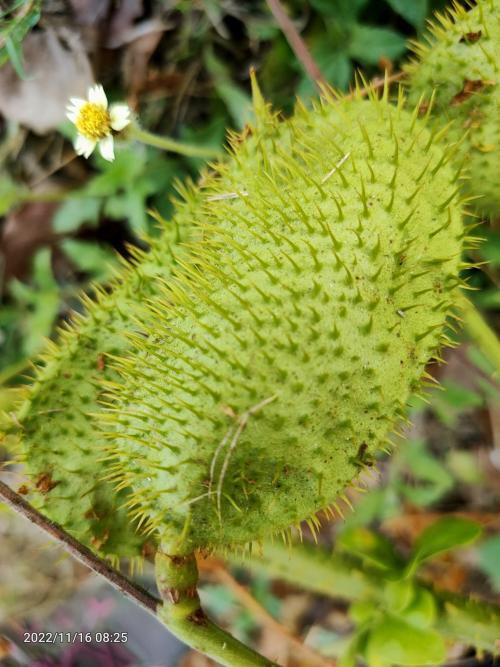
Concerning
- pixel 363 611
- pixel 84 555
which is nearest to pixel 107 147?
pixel 84 555

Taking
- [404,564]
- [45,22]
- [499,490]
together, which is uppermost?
[45,22]

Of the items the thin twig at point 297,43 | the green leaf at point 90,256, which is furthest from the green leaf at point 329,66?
the green leaf at point 90,256

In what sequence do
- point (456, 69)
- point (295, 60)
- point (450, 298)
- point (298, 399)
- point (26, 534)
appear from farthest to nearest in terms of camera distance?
point (26, 534), point (295, 60), point (456, 69), point (450, 298), point (298, 399)

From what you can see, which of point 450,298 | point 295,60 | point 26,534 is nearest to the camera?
point 450,298

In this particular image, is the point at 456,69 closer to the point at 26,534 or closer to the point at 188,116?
the point at 188,116

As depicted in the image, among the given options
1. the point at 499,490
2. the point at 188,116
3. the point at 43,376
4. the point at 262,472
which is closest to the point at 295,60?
the point at 188,116

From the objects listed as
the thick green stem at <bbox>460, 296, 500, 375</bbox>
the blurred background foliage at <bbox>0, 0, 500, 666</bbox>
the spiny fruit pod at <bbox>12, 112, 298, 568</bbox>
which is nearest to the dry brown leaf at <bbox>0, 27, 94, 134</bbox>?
the blurred background foliage at <bbox>0, 0, 500, 666</bbox>

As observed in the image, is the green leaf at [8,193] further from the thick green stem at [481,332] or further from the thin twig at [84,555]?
the thick green stem at [481,332]
